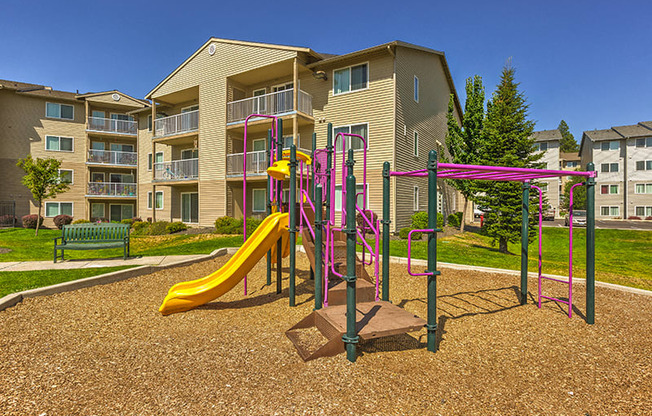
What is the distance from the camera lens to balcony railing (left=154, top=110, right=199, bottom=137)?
23.5 m

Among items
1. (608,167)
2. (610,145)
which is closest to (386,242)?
(608,167)

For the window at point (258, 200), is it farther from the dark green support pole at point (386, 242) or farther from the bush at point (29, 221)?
the bush at point (29, 221)

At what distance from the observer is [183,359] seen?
4.04 metres

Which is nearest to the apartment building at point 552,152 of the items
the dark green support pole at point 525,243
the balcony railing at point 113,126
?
the dark green support pole at point 525,243

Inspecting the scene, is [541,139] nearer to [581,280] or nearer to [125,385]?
[581,280]

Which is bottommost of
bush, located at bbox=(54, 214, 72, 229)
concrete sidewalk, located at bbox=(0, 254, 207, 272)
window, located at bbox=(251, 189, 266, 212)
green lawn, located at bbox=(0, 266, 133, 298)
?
concrete sidewalk, located at bbox=(0, 254, 207, 272)

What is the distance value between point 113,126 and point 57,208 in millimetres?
8609

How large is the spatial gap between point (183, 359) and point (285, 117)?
1637cm

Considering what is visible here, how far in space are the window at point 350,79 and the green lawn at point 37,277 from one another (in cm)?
1484

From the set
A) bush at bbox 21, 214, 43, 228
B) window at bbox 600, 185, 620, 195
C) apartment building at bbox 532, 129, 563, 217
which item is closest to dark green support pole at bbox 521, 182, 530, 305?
bush at bbox 21, 214, 43, 228

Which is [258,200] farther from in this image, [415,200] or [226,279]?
[226,279]

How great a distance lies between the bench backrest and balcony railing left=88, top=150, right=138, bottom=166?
2211 cm

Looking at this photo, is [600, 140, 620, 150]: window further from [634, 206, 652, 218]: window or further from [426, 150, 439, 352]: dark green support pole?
[426, 150, 439, 352]: dark green support pole

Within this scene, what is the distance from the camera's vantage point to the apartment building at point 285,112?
1797 centimetres
